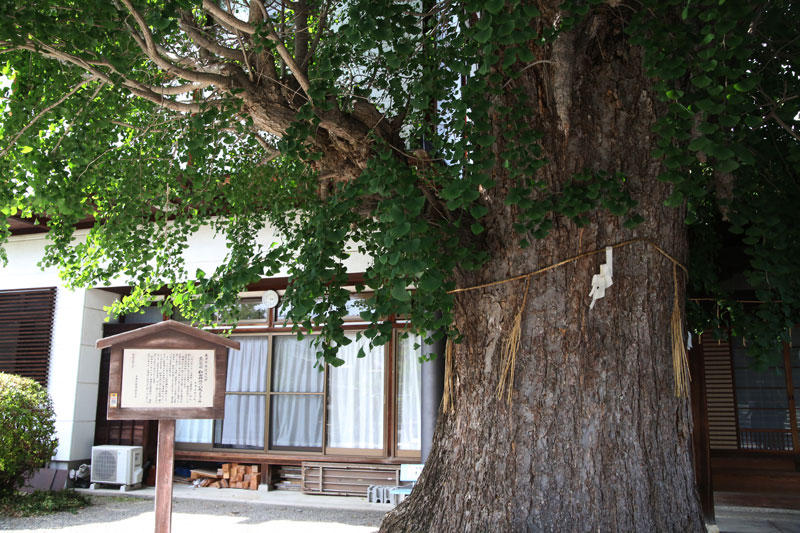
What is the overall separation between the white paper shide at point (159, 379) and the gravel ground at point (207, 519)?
320 centimetres

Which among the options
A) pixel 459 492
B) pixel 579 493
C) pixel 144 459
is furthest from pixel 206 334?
pixel 144 459

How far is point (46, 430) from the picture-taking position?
773 cm

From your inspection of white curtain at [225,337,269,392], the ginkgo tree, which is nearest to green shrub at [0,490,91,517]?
white curtain at [225,337,269,392]

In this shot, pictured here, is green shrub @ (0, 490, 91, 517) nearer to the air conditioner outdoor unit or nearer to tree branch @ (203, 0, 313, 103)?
the air conditioner outdoor unit

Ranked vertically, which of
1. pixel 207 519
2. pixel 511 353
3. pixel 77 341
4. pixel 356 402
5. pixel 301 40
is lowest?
pixel 207 519

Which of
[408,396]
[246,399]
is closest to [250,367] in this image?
[246,399]

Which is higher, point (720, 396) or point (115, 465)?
point (720, 396)

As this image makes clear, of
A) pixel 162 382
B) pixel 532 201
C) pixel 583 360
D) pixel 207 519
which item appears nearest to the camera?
pixel 532 201

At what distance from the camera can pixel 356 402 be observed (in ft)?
28.0

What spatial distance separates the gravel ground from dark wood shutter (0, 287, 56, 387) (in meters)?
2.71

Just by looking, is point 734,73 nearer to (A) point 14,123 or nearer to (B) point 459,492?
(B) point 459,492

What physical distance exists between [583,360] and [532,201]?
0.89 meters

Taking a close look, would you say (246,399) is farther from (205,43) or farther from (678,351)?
(678,351)

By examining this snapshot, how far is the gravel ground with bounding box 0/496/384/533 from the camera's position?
644 centimetres
